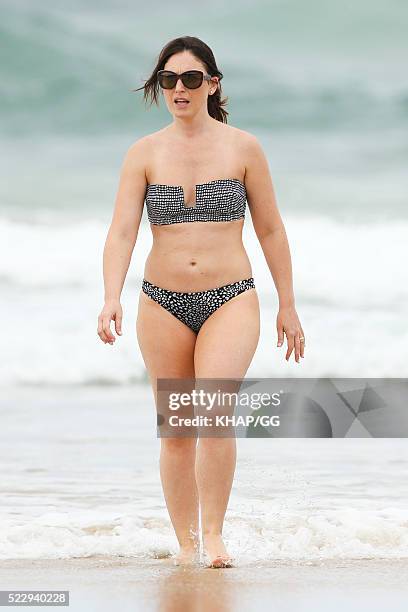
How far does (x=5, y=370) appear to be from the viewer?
14.9 m

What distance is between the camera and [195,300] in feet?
16.0

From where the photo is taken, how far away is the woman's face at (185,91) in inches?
191

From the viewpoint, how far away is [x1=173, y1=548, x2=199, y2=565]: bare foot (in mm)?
4934

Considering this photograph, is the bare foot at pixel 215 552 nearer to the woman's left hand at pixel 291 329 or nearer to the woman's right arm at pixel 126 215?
the woman's left hand at pixel 291 329

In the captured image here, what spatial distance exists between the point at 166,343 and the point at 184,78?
107 cm

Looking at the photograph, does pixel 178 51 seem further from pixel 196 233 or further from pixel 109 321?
pixel 109 321

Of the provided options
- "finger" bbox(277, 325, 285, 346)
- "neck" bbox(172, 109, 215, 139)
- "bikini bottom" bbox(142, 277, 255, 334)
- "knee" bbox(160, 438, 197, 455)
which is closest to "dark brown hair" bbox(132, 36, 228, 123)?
"neck" bbox(172, 109, 215, 139)

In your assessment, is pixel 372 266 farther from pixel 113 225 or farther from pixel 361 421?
pixel 113 225

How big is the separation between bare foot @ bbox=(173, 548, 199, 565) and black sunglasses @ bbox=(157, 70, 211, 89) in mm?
1910

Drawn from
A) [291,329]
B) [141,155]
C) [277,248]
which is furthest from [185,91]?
[291,329]

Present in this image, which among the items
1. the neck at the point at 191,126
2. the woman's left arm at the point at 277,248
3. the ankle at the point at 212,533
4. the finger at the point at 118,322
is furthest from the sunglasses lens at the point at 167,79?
the ankle at the point at 212,533

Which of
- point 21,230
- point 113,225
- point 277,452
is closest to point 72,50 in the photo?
point 21,230

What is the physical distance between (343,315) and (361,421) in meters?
4.72

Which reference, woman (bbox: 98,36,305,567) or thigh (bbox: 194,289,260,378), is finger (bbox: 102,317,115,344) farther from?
thigh (bbox: 194,289,260,378)
